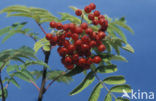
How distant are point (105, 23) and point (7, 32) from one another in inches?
41.7

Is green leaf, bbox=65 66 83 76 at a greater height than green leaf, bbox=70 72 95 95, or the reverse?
green leaf, bbox=65 66 83 76

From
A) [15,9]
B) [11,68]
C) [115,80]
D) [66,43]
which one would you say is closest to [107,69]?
[115,80]

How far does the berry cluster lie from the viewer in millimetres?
2631

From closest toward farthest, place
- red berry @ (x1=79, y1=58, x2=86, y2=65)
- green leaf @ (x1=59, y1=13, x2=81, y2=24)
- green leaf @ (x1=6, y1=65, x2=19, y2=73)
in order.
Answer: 1. red berry @ (x1=79, y1=58, x2=86, y2=65)
2. green leaf @ (x1=6, y1=65, x2=19, y2=73)
3. green leaf @ (x1=59, y1=13, x2=81, y2=24)

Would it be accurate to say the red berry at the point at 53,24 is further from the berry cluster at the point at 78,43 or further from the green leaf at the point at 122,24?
the green leaf at the point at 122,24

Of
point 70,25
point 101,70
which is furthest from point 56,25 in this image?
point 101,70

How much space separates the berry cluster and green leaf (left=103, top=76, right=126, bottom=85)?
0.67ft

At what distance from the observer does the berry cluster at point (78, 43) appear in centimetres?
263

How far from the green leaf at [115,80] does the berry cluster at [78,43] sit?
20cm

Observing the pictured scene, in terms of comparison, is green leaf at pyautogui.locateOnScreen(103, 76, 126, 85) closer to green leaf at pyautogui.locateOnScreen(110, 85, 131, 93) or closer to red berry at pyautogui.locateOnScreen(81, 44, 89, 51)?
green leaf at pyautogui.locateOnScreen(110, 85, 131, 93)

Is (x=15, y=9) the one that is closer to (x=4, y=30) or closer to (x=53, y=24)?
(x=4, y=30)

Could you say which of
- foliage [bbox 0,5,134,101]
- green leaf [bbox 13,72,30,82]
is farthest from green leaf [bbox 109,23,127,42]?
green leaf [bbox 13,72,30,82]

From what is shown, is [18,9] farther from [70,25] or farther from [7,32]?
[70,25]

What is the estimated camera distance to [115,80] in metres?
2.69
